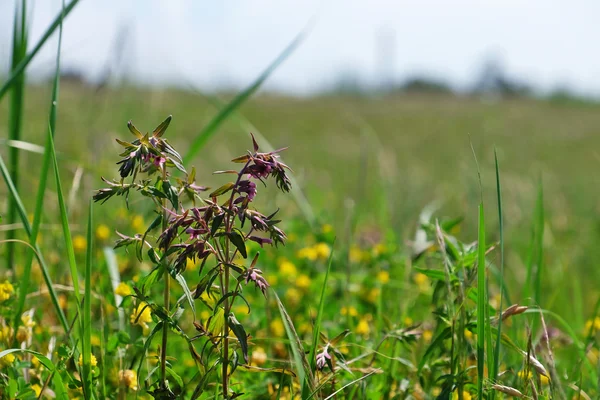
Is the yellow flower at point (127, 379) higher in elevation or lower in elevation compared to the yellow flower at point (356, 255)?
higher

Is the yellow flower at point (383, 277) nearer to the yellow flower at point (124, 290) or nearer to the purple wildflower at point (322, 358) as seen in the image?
the yellow flower at point (124, 290)

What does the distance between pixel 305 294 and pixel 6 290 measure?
4.01 ft

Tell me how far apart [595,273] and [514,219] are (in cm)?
53

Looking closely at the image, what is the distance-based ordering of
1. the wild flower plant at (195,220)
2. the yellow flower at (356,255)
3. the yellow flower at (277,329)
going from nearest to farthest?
1. the wild flower plant at (195,220)
2. the yellow flower at (277,329)
3. the yellow flower at (356,255)

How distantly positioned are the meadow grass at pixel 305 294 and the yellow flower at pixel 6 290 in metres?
0.02

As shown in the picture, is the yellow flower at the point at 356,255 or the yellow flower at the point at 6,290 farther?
the yellow flower at the point at 356,255

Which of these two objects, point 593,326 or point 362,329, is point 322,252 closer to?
point 362,329

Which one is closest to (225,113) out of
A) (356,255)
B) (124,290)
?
(124,290)

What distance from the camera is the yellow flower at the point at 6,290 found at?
4.32ft

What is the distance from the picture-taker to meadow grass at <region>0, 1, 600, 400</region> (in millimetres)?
1162

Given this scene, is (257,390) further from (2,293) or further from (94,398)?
(2,293)

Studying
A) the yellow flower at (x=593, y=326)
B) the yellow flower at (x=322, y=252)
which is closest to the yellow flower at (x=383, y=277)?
the yellow flower at (x=322, y=252)

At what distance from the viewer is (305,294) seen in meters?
2.39

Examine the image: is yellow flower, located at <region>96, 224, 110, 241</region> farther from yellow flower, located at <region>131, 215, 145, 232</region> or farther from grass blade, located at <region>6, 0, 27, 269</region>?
grass blade, located at <region>6, 0, 27, 269</region>
